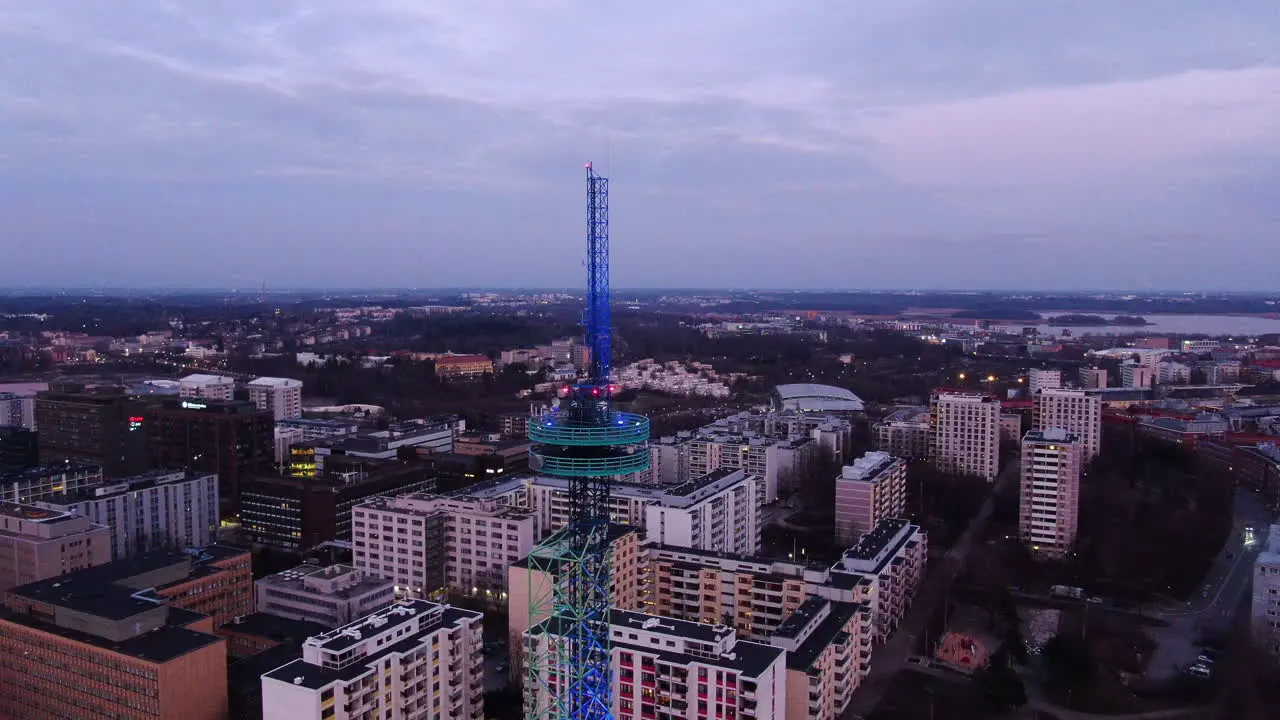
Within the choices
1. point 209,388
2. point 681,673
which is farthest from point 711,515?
point 209,388

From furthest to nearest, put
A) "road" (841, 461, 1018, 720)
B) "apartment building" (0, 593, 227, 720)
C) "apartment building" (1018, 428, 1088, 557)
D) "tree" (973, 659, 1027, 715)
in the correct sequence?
1. "apartment building" (1018, 428, 1088, 557)
2. "road" (841, 461, 1018, 720)
3. "tree" (973, 659, 1027, 715)
4. "apartment building" (0, 593, 227, 720)

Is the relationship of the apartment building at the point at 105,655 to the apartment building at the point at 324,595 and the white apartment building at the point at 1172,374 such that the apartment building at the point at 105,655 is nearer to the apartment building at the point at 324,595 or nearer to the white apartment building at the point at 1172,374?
the apartment building at the point at 324,595

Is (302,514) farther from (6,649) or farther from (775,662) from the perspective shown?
(775,662)

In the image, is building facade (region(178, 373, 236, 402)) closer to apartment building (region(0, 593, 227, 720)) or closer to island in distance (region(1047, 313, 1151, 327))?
apartment building (region(0, 593, 227, 720))

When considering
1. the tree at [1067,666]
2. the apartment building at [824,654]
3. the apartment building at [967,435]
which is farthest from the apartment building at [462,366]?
the tree at [1067,666]

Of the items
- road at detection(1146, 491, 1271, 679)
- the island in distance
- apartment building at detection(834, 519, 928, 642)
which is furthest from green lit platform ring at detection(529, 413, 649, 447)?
the island in distance

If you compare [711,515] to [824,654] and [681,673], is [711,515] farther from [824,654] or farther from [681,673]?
[681,673]
